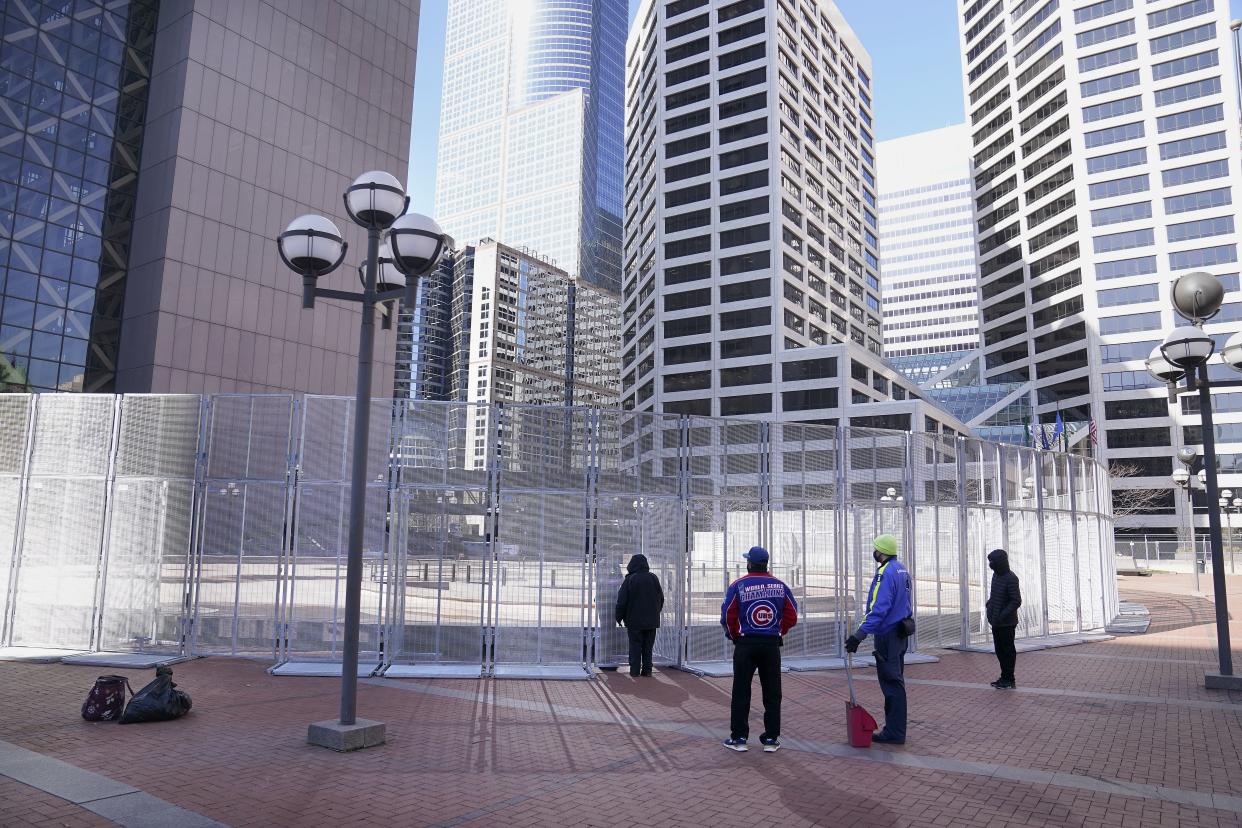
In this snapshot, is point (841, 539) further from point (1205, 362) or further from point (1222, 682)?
A: point (1205, 362)

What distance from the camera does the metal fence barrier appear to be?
12.3 metres

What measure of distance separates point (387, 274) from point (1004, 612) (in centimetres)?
926

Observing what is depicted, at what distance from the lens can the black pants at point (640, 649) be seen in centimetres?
1180

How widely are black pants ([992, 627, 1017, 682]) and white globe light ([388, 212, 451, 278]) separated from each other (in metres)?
8.88

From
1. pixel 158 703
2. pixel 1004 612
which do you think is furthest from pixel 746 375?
pixel 158 703

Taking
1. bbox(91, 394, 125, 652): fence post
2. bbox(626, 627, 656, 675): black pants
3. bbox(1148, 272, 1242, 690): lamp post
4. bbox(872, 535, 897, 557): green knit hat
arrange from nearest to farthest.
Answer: bbox(872, 535, 897, 557): green knit hat → bbox(1148, 272, 1242, 690): lamp post → bbox(626, 627, 656, 675): black pants → bbox(91, 394, 125, 652): fence post

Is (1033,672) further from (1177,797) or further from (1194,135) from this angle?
(1194,135)

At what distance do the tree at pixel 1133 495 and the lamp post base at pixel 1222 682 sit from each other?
70.2 metres

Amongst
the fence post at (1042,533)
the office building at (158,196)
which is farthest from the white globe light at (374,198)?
the office building at (158,196)

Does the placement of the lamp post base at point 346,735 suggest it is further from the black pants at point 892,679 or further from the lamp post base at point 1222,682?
the lamp post base at point 1222,682

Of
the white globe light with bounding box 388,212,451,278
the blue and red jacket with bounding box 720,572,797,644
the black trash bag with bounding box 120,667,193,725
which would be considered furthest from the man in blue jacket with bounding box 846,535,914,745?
the black trash bag with bounding box 120,667,193,725

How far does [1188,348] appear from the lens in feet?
36.7

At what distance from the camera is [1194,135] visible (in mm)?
76500

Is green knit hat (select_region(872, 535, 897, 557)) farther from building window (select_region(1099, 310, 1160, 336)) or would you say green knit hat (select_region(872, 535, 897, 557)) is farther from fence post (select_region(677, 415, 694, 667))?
→ building window (select_region(1099, 310, 1160, 336))
